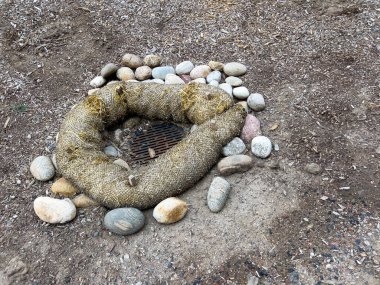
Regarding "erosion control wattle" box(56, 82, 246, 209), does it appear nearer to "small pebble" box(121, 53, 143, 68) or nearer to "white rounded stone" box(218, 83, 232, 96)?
"white rounded stone" box(218, 83, 232, 96)

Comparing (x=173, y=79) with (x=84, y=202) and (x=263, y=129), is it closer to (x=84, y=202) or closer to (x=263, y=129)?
(x=263, y=129)

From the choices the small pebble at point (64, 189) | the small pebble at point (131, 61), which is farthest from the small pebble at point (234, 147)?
the small pebble at point (131, 61)

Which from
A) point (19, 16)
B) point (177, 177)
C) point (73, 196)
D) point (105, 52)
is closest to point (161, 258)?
point (177, 177)

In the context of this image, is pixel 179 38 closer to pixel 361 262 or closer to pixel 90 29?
pixel 90 29

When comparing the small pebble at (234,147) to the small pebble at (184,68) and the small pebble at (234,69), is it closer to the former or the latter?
the small pebble at (234,69)

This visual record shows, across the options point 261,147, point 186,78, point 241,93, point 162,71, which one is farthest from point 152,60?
point 261,147

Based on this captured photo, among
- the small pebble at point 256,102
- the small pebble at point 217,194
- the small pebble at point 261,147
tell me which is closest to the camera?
the small pebble at point 217,194

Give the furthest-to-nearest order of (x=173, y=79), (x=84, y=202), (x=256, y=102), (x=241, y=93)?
(x=173, y=79), (x=241, y=93), (x=256, y=102), (x=84, y=202)
